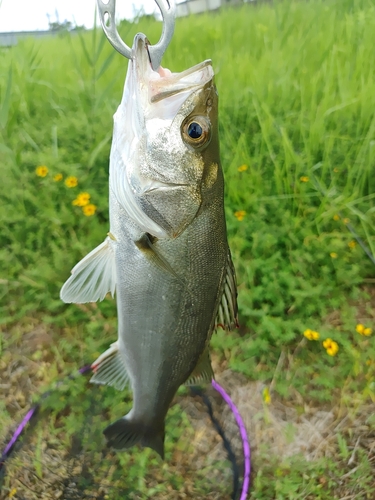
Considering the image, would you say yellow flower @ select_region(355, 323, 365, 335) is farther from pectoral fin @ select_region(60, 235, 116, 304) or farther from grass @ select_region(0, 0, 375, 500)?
A: pectoral fin @ select_region(60, 235, 116, 304)

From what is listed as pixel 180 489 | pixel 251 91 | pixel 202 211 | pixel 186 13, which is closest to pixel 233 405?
pixel 180 489

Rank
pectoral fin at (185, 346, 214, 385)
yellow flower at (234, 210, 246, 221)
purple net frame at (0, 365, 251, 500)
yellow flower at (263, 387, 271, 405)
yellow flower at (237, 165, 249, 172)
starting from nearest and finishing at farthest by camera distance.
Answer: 1. pectoral fin at (185, 346, 214, 385)
2. purple net frame at (0, 365, 251, 500)
3. yellow flower at (263, 387, 271, 405)
4. yellow flower at (234, 210, 246, 221)
5. yellow flower at (237, 165, 249, 172)

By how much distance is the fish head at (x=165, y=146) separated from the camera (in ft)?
3.07

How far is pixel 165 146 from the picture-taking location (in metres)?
0.97

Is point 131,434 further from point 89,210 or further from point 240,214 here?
point 240,214

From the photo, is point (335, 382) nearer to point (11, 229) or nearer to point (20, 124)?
point (11, 229)

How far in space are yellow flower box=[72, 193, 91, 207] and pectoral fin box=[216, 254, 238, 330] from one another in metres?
1.33

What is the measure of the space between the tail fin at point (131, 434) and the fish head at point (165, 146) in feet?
2.58

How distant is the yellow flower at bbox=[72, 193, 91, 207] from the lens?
218 centimetres

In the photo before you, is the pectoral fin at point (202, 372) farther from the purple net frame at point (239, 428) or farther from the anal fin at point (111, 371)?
the purple net frame at point (239, 428)

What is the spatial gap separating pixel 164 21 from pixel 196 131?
292mm

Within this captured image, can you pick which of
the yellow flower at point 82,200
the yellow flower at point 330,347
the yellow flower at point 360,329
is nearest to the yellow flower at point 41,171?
the yellow flower at point 82,200

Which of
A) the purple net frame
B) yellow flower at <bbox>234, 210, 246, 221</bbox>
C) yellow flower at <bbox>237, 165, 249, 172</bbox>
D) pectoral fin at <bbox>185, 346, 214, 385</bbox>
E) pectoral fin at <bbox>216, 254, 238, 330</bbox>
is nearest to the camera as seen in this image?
pectoral fin at <bbox>216, 254, 238, 330</bbox>

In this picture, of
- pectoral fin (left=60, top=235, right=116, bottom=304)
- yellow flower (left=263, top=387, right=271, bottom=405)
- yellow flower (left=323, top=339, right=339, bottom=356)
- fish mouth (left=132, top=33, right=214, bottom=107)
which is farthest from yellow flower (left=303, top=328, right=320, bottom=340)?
fish mouth (left=132, top=33, right=214, bottom=107)
